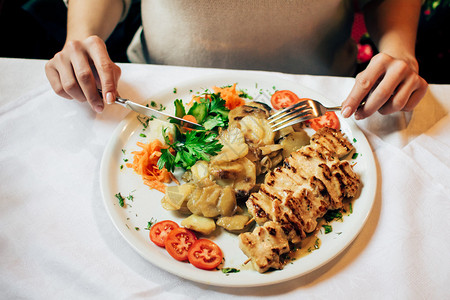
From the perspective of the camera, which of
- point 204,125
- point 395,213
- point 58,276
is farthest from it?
point 204,125

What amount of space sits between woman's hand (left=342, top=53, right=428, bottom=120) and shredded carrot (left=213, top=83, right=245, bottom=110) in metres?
0.79

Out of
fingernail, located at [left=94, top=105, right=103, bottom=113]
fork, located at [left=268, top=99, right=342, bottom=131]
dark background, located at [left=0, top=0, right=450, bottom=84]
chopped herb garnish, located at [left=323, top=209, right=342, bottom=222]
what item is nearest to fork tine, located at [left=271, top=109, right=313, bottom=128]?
fork, located at [left=268, top=99, right=342, bottom=131]

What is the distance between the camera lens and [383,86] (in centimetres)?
216

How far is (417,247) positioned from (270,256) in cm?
90

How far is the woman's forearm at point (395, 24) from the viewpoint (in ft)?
8.66

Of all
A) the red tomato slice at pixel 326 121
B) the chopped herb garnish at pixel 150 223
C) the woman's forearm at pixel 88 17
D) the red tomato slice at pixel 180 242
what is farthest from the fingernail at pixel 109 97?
the red tomato slice at pixel 326 121

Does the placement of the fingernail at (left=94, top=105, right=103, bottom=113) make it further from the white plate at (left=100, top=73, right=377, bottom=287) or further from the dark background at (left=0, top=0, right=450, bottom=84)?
the dark background at (left=0, top=0, right=450, bottom=84)

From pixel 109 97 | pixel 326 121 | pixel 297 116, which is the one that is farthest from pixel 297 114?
pixel 109 97

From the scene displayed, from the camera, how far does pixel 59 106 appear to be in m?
2.60

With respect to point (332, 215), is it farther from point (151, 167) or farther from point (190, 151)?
point (151, 167)

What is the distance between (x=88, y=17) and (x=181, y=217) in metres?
1.87

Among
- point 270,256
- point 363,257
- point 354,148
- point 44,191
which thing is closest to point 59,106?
point 44,191

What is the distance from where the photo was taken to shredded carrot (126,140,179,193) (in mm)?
2158

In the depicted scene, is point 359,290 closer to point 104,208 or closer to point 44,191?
point 104,208
